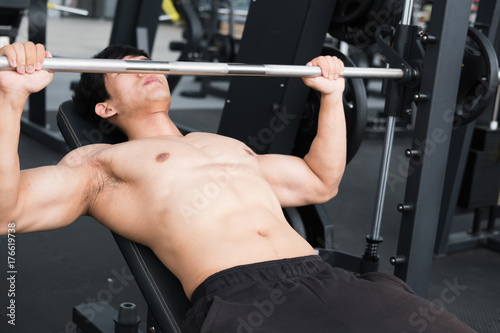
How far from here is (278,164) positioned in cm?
164

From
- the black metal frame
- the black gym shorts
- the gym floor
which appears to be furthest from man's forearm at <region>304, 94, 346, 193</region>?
the black metal frame

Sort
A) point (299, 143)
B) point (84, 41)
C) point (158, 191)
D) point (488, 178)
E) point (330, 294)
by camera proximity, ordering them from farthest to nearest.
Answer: point (84, 41) → point (488, 178) → point (299, 143) → point (158, 191) → point (330, 294)

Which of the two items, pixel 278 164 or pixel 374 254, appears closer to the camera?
pixel 278 164

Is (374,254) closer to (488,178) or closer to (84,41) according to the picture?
(488,178)

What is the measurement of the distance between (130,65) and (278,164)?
1.83ft

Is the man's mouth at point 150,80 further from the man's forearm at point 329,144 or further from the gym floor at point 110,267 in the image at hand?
the gym floor at point 110,267

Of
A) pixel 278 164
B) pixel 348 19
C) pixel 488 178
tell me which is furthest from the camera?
pixel 488 178

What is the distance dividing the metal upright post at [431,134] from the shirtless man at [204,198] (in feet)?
0.80

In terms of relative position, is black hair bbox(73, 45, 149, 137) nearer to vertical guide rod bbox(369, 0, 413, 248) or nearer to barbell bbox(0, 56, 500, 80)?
barbell bbox(0, 56, 500, 80)

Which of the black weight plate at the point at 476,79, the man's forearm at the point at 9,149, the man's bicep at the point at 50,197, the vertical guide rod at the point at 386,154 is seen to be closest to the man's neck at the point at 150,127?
the man's bicep at the point at 50,197

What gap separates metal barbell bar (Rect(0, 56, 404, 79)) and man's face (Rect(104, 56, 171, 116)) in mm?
297

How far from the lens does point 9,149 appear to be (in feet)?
3.76

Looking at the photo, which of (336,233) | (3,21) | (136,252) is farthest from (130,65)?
(3,21)

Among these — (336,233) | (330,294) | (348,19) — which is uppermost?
(348,19)
